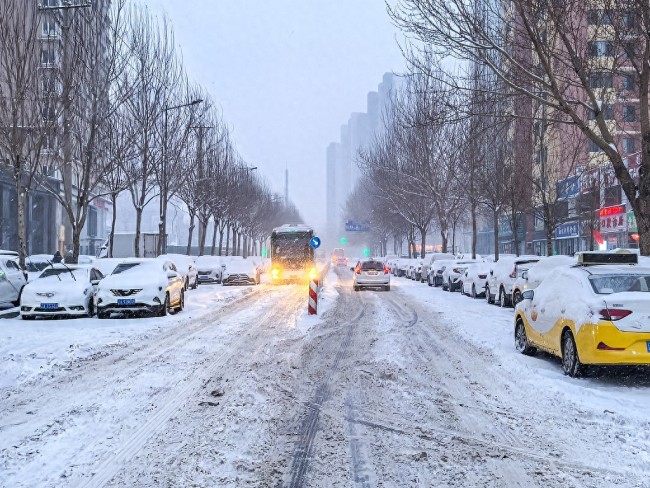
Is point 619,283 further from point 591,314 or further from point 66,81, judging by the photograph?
point 66,81

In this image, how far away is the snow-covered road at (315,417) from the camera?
4418 mm

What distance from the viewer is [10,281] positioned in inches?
719

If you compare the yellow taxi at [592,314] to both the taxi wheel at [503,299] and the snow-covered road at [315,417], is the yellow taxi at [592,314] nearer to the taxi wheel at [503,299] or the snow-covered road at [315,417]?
the snow-covered road at [315,417]

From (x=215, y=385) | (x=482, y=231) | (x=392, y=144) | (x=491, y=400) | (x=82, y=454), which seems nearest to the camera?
(x=82, y=454)

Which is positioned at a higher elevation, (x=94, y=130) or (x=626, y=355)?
(x=94, y=130)

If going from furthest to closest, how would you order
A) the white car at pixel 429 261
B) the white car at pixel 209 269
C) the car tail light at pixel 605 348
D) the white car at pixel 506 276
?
the white car at pixel 429 261 < the white car at pixel 209 269 < the white car at pixel 506 276 < the car tail light at pixel 605 348

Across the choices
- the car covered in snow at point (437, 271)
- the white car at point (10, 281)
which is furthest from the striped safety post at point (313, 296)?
the car covered in snow at point (437, 271)

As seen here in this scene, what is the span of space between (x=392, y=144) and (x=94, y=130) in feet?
81.9

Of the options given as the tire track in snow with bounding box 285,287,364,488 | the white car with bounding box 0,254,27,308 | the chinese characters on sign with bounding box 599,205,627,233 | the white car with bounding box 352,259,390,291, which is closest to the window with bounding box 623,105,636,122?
the white car with bounding box 352,259,390,291

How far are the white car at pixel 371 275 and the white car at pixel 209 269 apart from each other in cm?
940

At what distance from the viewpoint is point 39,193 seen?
5038cm

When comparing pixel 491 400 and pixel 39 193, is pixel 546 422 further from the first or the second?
pixel 39 193

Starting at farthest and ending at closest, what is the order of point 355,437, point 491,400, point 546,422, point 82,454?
1. point 491,400
2. point 546,422
3. point 355,437
4. point 82,454

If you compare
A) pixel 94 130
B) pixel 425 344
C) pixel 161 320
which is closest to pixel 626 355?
pixel 425 344
